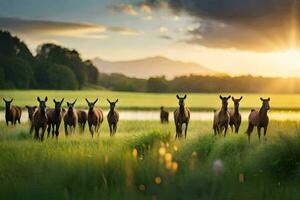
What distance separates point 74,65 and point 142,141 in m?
77.3

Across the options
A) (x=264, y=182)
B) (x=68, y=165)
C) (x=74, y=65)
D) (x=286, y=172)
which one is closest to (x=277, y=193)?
(x=264, y=182)

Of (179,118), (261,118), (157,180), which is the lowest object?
(157,180)

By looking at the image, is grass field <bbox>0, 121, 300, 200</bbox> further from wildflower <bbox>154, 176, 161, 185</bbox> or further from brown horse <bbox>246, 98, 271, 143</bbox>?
brown horse <bbox>246, 98, 271, 143</bbox>

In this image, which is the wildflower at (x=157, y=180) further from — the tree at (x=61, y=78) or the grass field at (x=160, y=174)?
the tree at (x=61, y=78)

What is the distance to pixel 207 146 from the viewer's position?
16.3 m

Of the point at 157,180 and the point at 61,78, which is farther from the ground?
the point at 61,78

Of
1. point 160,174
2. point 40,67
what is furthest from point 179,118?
point 40,67

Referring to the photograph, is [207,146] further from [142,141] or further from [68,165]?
[68,165]

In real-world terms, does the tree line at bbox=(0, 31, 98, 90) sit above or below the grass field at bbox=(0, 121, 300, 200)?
above

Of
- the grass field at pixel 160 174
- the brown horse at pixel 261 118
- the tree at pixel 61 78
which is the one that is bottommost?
the grass field at pixel 160 174

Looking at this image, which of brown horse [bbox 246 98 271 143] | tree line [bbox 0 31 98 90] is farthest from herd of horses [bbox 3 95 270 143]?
tree line [bbox 0 31 98 90]

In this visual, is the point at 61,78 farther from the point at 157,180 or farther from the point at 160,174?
the point at 157,180

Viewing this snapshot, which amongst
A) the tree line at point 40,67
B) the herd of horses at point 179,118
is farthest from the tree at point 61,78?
the herd of horses at point 179,118

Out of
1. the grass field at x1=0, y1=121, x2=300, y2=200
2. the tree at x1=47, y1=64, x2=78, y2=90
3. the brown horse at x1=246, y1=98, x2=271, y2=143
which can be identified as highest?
the tree at x1=47, y1=64, x2=78, y2=90
